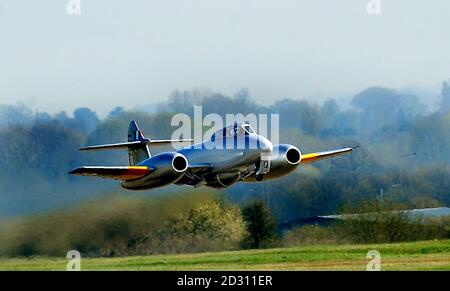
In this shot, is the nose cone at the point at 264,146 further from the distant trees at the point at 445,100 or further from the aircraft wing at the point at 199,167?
the distant trees at the point at 445,100

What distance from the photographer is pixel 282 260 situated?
133ft

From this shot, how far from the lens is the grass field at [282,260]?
126ft

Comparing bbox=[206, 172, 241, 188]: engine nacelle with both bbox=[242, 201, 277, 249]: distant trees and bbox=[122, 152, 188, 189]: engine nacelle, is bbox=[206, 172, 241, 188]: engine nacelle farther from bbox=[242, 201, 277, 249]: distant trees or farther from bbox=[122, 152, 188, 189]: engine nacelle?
bbox=[242, 201, 277, 249]: distant trees

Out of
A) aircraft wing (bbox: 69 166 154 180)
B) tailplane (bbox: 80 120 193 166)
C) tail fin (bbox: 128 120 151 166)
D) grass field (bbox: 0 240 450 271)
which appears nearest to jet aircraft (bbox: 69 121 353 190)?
aircraft wing (bbox: 69 166 154 180)

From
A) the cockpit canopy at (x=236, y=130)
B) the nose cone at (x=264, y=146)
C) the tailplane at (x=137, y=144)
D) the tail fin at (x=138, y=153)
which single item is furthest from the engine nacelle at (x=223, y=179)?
the tail fin at (x=138, y=153)

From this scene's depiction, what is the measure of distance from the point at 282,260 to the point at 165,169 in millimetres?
4905

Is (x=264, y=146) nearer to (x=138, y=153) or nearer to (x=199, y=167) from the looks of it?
(x=199, y=167)

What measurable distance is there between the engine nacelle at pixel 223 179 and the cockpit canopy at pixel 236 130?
4.46 ft

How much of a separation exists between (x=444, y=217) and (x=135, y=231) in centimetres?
1462

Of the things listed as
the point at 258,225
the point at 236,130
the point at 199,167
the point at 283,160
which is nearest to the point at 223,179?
the point at 199,167

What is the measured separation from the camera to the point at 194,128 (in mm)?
47781

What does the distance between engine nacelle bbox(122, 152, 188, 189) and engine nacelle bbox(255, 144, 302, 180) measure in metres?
3.19
